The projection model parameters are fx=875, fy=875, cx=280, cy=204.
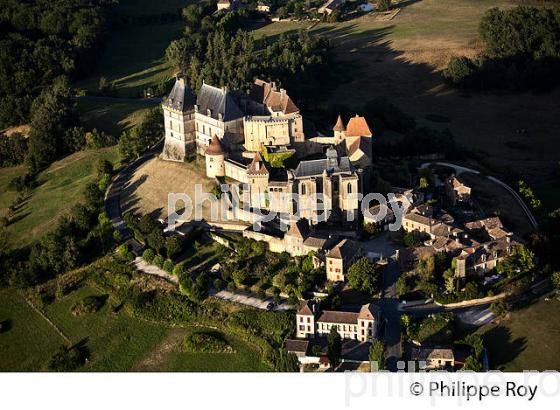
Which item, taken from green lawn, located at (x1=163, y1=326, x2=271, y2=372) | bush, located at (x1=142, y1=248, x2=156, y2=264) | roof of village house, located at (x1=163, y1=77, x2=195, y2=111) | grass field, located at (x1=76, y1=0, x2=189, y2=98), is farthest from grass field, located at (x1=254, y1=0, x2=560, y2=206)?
bush, located at (x1=142, y1=248, x2=156, y2=264)

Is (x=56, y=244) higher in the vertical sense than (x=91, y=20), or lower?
lower

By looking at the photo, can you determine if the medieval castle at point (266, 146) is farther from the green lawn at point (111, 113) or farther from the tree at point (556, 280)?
the tree at point (556, 280)

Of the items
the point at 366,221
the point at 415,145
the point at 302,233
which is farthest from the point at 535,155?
the point at 302,233

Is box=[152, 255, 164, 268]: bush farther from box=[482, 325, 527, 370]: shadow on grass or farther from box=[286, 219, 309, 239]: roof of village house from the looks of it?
box=[482, 325, 527, 370]: shadow on grass

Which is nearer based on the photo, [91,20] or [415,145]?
[415,145]

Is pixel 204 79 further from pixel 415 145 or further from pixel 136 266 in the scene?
pixel 136 266
